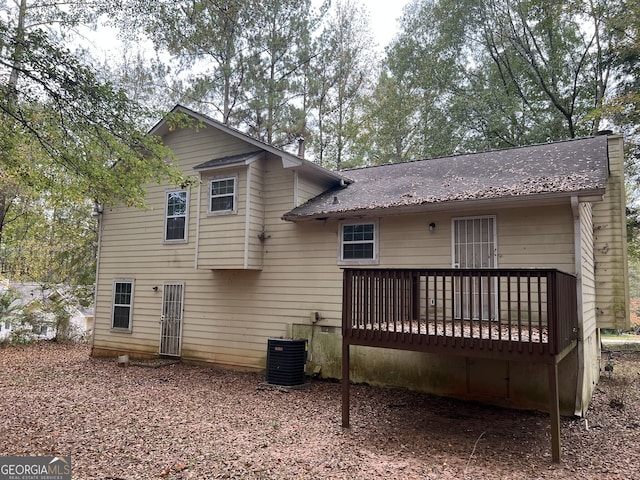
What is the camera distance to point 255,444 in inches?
205

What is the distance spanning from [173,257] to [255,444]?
6972 millimetres

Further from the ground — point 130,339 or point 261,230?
point 261,230

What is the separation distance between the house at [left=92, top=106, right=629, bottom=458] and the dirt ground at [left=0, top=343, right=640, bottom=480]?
707 mm

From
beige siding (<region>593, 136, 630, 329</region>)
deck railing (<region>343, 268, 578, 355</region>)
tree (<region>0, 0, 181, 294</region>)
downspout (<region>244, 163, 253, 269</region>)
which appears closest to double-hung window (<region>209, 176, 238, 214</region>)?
downspout (<region>244, 163, 253, 269</region>)

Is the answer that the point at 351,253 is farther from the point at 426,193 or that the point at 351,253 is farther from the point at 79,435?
the point at 79,435

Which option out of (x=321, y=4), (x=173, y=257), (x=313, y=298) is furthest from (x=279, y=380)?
(x=321, y=4)

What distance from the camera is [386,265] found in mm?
8445

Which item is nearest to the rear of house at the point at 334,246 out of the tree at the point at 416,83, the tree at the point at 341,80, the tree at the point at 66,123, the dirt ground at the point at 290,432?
the dirt ground at the point at 290,432

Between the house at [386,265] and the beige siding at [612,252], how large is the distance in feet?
0.08

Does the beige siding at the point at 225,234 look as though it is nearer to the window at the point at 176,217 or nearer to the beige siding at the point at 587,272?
the window at the point at 176,217

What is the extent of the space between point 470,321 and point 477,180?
12.4 ft

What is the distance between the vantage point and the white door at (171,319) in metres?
11.0

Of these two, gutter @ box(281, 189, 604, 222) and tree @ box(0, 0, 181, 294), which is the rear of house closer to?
gutter @ box(281, 189, 604, 222)

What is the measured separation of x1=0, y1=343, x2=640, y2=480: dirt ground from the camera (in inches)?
179
